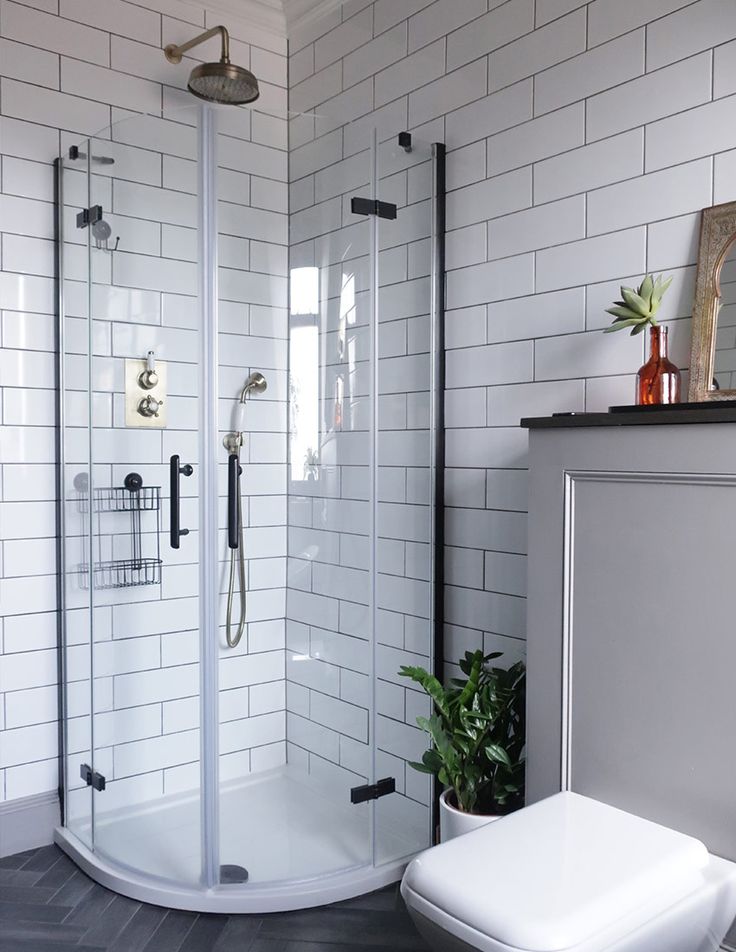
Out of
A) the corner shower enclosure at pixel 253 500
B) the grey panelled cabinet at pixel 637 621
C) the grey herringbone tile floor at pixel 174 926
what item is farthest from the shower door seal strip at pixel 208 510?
the grey panelled cabinet at pixel 637 621

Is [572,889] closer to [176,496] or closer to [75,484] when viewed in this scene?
[176,496]

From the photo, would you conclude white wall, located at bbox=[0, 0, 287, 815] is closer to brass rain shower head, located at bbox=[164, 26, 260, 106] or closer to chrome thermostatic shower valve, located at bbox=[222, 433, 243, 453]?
chrome thermostatic shower valve, located at bbox=[222, 433, 243, 453]

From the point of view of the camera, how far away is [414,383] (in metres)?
2.48

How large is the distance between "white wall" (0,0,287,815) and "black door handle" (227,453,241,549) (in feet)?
0.11

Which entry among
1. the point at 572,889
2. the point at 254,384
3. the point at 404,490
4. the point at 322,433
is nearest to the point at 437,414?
the point at 404,490

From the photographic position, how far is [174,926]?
85.0 inches

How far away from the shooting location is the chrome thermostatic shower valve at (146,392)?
2.31 metres

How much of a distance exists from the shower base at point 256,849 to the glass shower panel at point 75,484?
0.20 m

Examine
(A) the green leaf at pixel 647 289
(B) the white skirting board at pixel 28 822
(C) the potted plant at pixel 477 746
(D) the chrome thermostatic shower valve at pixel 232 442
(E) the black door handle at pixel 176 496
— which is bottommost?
(B) the white skirting board at pixel 28 822

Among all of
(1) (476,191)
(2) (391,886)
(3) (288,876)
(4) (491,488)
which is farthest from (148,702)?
(1) (476,191)

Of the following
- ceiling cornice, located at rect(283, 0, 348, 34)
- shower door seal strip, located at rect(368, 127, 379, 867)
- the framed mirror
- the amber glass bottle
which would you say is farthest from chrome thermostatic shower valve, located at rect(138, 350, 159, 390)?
ceiling cornice, located at rect(283, 0, 348, 34)

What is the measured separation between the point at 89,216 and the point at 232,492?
3.12ft

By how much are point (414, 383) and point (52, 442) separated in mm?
1160

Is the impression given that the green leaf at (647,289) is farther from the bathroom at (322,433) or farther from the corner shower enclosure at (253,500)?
the corner shower enclosure at (253,500)
